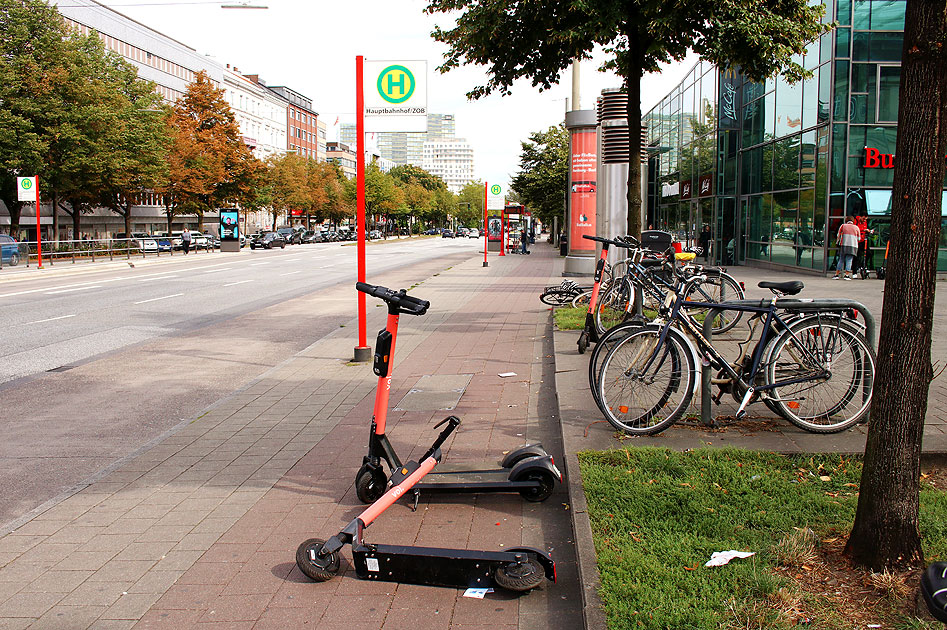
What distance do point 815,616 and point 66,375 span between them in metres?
8.84

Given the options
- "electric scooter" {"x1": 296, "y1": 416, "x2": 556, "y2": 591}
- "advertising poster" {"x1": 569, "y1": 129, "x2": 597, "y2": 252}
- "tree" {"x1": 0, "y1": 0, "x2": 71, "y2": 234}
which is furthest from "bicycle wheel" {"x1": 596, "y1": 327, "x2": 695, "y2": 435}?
"tree" {"x1": 0, "y1": 0, "x2": 71, "y2": 234}

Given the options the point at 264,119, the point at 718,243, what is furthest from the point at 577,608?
the point at 264,119

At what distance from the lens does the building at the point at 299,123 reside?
380 feet

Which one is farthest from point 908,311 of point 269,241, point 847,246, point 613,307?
point 269,241

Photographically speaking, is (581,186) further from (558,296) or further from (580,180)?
(558,296)

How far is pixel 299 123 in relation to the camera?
121 meters

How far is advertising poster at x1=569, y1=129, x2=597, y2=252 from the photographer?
87.6 ft

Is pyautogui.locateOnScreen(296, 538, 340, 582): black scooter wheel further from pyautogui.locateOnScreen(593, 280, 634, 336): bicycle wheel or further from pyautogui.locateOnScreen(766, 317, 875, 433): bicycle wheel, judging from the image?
pyautogui.locateOnScreen(593, 280, 634, 336): bicycle wheel

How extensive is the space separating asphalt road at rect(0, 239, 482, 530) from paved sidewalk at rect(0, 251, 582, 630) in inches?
19.6

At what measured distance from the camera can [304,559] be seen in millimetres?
3684

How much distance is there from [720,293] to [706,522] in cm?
695

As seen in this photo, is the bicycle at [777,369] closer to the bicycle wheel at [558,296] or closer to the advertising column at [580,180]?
the bicycle wheel at [558,296]

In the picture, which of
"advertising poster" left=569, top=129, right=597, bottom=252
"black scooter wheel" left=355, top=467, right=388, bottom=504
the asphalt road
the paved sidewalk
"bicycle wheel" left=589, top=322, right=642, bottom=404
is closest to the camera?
the paved sidewalk

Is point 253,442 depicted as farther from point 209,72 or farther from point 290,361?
point 209,72
